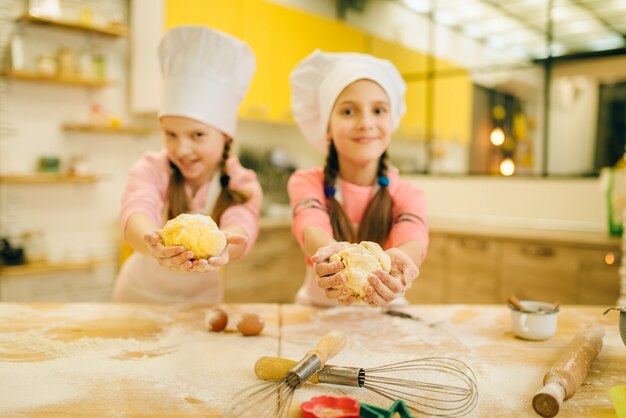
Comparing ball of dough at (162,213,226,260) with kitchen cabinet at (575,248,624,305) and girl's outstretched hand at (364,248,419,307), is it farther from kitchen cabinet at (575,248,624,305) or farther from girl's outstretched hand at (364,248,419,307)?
kitchen cabinet at (575,248,624,305)

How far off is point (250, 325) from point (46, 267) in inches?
83.3

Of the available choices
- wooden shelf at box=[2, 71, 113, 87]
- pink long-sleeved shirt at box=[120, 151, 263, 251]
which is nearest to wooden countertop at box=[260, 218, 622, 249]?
wooden shelf at box=[2, 71, 113, 87]

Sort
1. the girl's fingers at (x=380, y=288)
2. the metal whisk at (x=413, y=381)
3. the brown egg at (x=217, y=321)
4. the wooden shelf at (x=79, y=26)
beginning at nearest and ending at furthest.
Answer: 1. the metal whisk at (x=413, y=381)
2. the girl's fingers at (x=380, y=288)
3. the brown egg at (x=217, y=321)
4. the wooden shelf at (x=79, y=26)

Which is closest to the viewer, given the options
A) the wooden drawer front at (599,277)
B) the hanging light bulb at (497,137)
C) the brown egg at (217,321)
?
the brown egg at (217,321)

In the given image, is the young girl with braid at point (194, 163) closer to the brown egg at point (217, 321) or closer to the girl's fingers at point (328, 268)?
the brown egg at point (217, 321)

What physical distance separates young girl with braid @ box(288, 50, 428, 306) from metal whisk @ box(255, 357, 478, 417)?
1.12 feet

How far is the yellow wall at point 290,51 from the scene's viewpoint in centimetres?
331

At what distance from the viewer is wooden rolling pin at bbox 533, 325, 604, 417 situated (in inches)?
33.0

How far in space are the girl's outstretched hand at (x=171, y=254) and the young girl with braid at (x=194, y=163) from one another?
226 mm

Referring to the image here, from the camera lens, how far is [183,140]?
58.2 inches

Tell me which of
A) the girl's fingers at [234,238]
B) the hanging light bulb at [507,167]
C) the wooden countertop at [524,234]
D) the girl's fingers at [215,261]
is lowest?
the wooden countertop at [524,234]

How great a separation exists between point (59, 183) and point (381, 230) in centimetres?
239

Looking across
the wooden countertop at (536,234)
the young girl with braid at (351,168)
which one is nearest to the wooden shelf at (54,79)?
the young girl with braid at (351,168)

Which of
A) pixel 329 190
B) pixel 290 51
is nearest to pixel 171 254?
pixel 329 190
